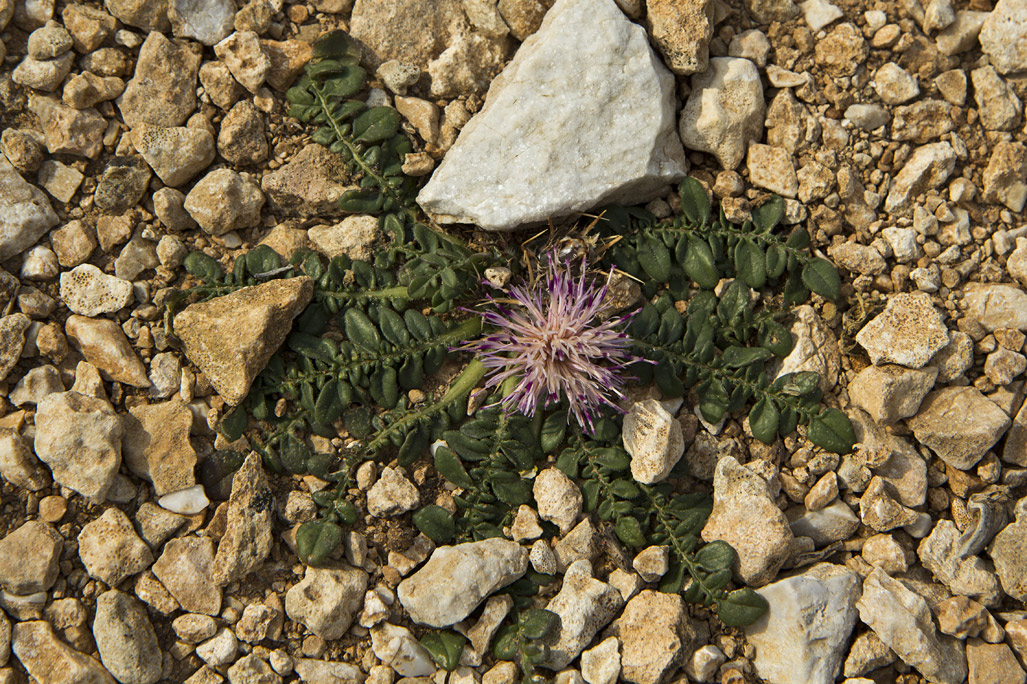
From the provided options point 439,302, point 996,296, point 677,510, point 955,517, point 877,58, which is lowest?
point 955,517

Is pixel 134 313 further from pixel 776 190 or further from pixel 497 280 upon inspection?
pixel 776 190

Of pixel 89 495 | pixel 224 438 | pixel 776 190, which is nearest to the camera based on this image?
pixel 89 495

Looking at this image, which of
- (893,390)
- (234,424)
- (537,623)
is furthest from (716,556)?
(234,424)

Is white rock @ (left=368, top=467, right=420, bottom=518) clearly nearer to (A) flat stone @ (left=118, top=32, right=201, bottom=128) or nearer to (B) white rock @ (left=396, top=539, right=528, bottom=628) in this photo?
(B) white rock @ (left=396, top=539, right=528, bottom=628)

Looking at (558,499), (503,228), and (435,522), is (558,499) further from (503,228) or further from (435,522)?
(503,228)

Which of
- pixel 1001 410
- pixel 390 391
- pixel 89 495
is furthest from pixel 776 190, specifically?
pixel 89 495
